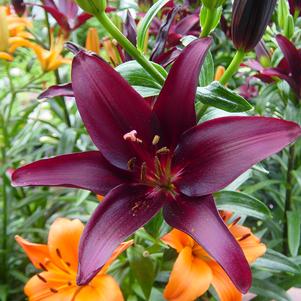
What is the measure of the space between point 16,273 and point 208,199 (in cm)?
73

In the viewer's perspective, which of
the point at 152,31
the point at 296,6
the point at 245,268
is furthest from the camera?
the point at 152,31

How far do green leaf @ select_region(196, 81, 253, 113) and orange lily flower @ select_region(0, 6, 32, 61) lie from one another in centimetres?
58

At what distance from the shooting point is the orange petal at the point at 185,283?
0.61m

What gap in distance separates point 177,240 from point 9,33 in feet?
1.99

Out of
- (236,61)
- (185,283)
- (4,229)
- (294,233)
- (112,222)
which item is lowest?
(4,229)

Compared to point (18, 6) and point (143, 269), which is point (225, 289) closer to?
point (143, 269)

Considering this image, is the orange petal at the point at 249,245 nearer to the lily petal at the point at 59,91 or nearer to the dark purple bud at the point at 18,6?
the lily petal at the point at 59,91

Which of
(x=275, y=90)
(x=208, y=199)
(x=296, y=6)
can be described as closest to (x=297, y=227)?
(x=275, y=90)

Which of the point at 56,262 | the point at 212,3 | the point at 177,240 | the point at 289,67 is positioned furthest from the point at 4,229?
the point at 212,3

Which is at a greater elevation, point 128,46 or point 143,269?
point 128,46

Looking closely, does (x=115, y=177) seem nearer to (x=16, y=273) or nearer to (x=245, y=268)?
(x=245, y=268)

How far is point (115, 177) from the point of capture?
48 cm

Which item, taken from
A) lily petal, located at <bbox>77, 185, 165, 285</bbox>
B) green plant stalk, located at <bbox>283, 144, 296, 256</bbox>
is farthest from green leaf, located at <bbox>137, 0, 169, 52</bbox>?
green plant stalk, located at <bbox>283, 144, 296, 256</bbox>

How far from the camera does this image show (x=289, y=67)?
2.52ft
